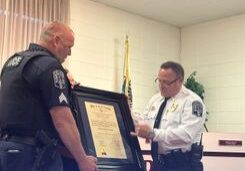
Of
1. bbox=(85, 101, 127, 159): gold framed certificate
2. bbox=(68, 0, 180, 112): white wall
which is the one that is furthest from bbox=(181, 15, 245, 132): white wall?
bbox=(85, 101, 127, 159): gold framed certificate

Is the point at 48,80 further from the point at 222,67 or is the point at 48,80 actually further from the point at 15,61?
the point at 222,67

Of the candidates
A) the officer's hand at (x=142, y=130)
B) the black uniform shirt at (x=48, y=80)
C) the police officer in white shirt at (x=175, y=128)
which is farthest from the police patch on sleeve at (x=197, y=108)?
the black uniform shirt at (x=48, y=80)

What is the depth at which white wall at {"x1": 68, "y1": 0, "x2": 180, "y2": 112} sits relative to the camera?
21.9 feet

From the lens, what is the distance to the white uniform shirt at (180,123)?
321 cm

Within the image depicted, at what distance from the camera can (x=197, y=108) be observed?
335cm

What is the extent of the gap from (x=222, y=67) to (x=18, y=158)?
5.66 metres

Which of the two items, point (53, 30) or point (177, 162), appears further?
point (177, 162)

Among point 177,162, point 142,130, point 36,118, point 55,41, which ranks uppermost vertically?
point 55,41

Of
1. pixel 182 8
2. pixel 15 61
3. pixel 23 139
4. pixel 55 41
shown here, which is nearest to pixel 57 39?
pixel 55 41

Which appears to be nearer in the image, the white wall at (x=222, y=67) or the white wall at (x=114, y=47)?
the white wall at (x=114, y=47)

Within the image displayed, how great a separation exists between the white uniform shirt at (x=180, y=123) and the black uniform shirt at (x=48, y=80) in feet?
3.27

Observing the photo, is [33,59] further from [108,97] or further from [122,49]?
[122,49]

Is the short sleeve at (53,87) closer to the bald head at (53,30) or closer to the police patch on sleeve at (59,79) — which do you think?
the police patch on sleeve at (59,79)

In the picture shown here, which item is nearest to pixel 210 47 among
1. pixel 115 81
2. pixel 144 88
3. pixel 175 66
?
pixel 144 88
